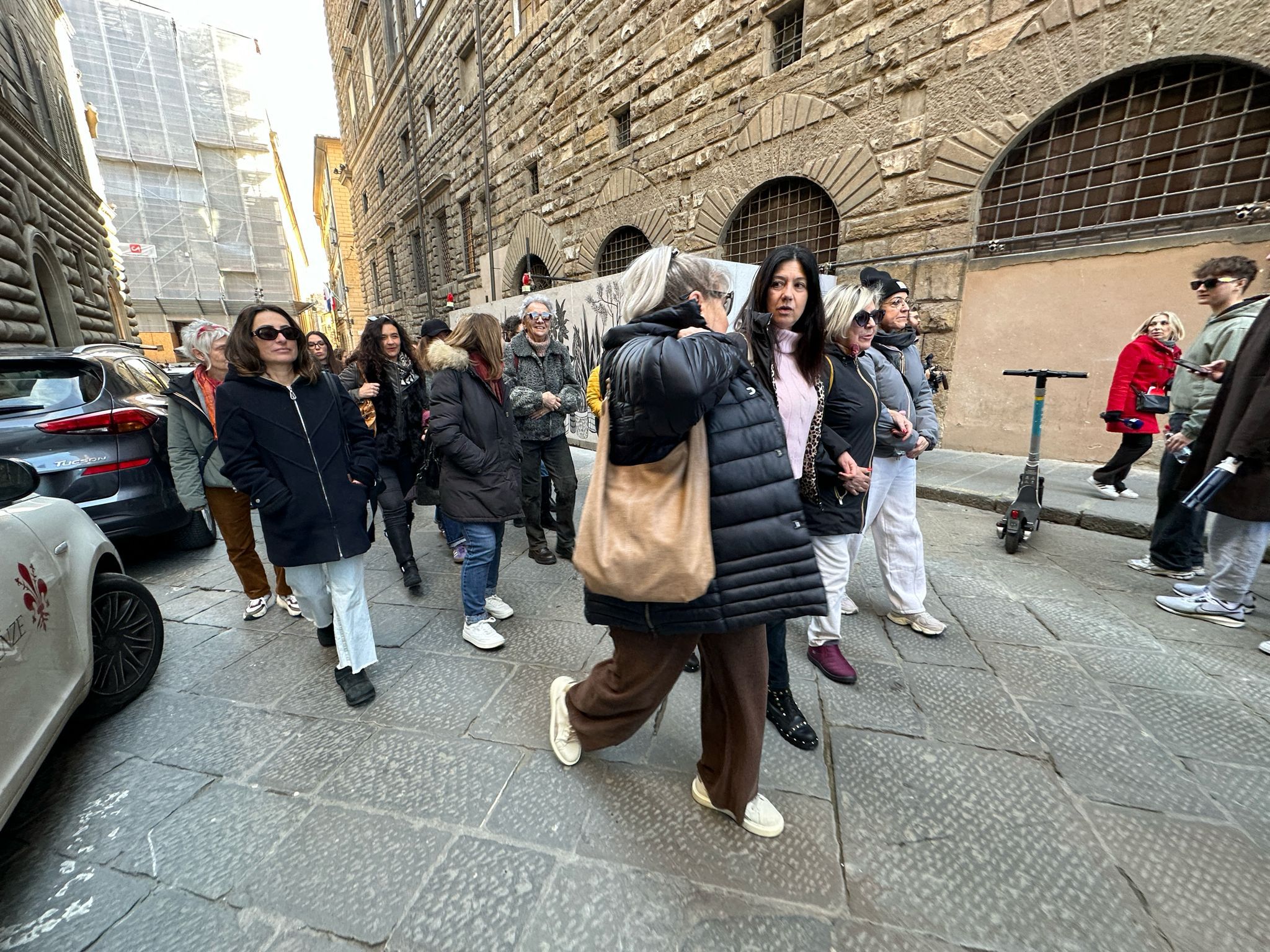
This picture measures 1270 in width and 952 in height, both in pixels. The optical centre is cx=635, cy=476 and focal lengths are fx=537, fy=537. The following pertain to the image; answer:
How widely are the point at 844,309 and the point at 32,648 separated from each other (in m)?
3.08

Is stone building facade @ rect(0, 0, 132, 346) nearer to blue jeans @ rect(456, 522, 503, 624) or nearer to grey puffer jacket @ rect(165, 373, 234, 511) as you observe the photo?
grey puffer jacket @ rect(165, 373, 234, 511)

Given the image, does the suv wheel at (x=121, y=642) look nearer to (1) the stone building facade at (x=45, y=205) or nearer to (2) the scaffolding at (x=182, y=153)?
(1) the stone building facade at (x=45, y=205)

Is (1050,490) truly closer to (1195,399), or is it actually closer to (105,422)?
(1195,399)

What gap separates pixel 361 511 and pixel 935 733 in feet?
8.40

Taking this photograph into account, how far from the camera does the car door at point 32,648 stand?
1.54m

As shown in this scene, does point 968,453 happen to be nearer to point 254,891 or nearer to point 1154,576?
point 1154,576

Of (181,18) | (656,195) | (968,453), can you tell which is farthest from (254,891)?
(181,18)

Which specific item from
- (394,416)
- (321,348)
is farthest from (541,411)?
(321,348)

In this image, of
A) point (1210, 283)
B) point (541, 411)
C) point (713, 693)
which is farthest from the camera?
point (541, 411)

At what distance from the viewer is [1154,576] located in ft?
11.5

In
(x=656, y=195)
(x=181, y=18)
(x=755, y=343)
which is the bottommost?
(x=755, y=343)

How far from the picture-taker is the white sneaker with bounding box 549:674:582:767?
77.5 inches

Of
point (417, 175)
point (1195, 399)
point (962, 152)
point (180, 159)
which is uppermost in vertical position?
point (180, 159)

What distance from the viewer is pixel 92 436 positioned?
344 cm
